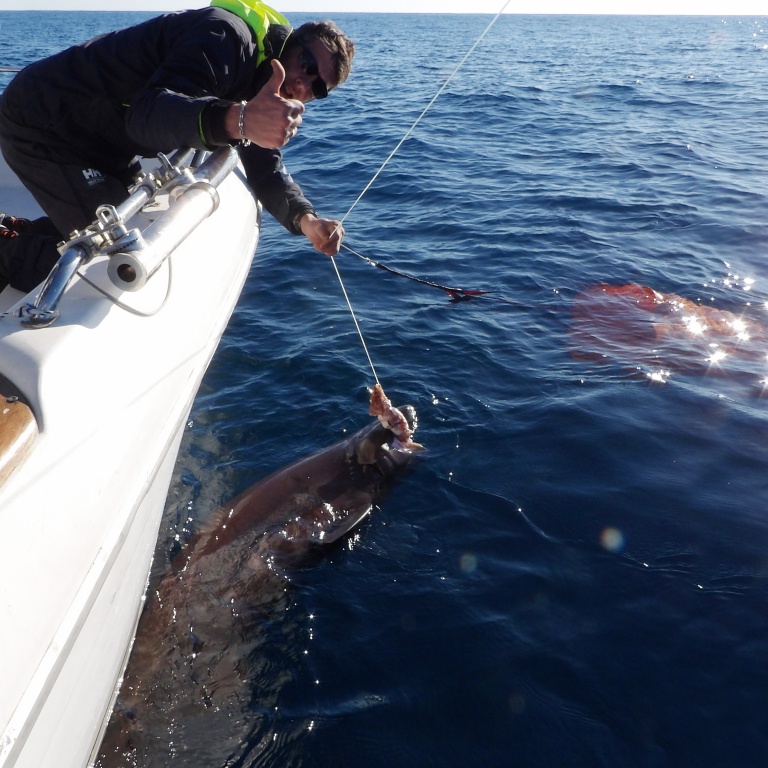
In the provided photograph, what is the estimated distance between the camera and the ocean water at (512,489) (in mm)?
3146

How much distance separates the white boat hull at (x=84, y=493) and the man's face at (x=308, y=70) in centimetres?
101

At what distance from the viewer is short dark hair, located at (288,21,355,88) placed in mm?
3076

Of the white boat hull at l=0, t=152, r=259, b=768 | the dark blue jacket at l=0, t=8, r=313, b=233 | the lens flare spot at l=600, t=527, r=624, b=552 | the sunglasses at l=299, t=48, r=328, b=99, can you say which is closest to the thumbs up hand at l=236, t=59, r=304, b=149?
the dark blue jacket at l=0, t=8, r=313, b=233

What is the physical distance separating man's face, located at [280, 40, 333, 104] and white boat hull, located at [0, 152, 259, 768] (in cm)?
101

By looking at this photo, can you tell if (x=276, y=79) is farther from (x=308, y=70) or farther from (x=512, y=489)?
(x=512, y=489)

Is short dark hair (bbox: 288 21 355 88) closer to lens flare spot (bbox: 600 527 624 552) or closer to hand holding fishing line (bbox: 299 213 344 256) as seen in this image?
hand holding fishing line (bbox: 299 213 344 256)

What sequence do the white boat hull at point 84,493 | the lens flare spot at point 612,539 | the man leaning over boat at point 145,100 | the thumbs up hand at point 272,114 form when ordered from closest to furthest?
the white boat hull at point 84,493, the thumbs up hand at point 272,114, the man leaning over boat at point 145,100, the lens flare spot at point 612,539

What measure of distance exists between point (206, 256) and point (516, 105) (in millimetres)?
17735

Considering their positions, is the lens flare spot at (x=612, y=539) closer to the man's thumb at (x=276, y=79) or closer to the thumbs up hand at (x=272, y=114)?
the thumbs up hand at (x=272, y=114)

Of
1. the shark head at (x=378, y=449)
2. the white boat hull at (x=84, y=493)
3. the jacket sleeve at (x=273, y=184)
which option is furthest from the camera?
the shark head at (x=378, y=449)

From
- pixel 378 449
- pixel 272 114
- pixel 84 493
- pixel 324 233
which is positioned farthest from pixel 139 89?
pixel 378 449

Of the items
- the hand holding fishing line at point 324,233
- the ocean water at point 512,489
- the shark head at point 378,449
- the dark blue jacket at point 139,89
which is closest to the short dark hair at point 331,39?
the dark blue jacket at point 139,89

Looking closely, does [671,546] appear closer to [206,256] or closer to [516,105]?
[206,256]

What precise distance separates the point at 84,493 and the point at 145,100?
1580 millimetres
